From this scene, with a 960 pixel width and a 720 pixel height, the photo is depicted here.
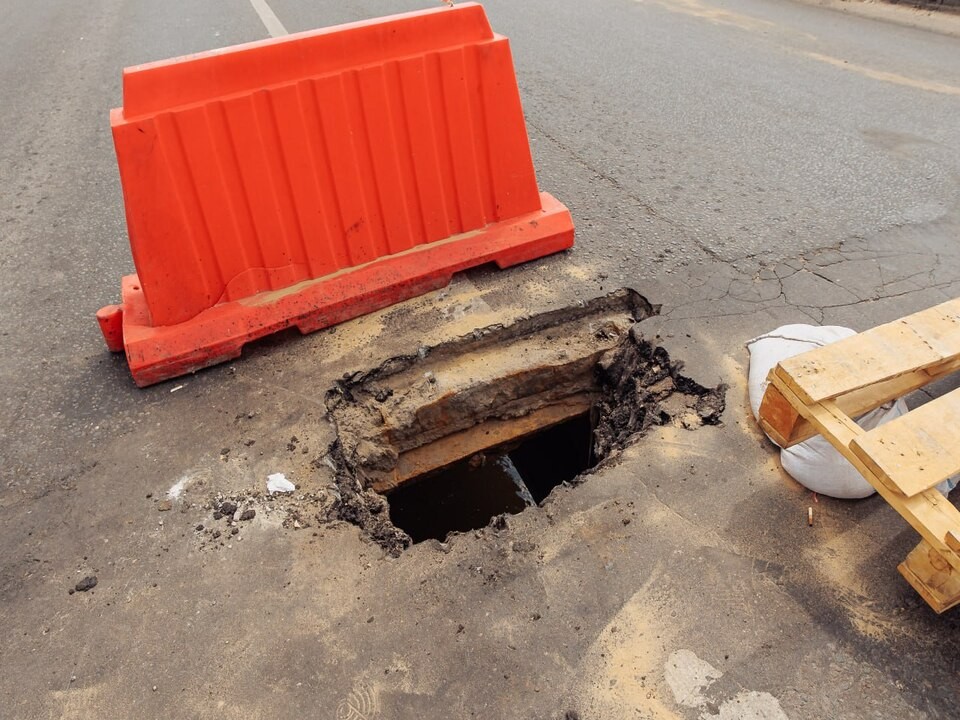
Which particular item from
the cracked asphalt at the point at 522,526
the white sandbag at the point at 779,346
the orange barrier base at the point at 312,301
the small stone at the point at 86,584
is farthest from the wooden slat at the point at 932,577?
the small stone at the point at 86,584

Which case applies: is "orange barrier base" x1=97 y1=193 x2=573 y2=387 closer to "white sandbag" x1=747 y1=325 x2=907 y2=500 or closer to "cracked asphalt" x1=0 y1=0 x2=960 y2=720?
"cracked asphalt" x1=0 y1=0 x2=960 y2=720

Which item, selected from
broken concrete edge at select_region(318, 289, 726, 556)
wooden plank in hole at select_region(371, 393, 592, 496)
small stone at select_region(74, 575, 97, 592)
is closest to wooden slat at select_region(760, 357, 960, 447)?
broken concrete edge at select_region(318, 289, 726, 556)

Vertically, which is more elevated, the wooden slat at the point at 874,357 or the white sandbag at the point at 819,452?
the wooden slat at the point at 874,357

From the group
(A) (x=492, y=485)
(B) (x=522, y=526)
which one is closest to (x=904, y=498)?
(B) (x=522, y=526)

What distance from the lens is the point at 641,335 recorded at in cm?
306

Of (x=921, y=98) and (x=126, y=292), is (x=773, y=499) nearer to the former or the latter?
(x=126, y=292)

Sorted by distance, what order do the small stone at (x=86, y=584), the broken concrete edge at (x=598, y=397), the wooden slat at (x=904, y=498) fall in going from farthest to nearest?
the broken concrete edge at (x=598, y=397)
the small stone at (x=86, y=584)
the wooden slat at (x=904, y=498)

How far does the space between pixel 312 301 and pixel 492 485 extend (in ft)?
6.69

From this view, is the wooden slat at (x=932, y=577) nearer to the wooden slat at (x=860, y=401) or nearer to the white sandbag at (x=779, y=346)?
the wooden slat at (x=860, y=401)

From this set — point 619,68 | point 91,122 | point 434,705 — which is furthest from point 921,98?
point 91,122

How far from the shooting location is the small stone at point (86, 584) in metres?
2.16

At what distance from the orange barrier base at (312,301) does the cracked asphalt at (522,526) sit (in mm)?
97

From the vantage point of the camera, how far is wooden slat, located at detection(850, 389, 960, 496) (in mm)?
1889

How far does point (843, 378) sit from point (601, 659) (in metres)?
1.23
